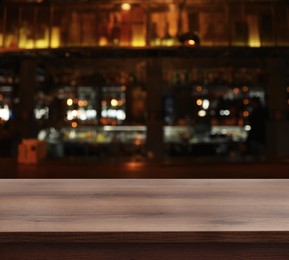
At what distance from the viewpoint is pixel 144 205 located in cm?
105

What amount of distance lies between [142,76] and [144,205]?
22.6 feet

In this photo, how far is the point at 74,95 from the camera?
8.00 metres

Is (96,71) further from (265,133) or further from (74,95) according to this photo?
(265,133)

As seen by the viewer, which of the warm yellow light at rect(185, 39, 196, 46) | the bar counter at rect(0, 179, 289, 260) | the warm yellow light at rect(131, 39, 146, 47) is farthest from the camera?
the warm yellow light at rect(131, 39, 146, 47)

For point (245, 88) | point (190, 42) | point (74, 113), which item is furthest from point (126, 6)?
point (245, 88)

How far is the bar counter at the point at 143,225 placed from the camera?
0.84 metres

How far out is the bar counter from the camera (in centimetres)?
84

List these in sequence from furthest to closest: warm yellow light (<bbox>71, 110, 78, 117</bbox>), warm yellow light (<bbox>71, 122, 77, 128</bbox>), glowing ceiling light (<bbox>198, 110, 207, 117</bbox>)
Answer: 1. glowing ceiling light (<bbox>198, 110, 207, 117</bbox>)
2. warm yellow light (<bbox>71, 110, 78, 117</bbox>)
3. warm yellow light (<bbox>71, 122, 77, 128</bbox>)

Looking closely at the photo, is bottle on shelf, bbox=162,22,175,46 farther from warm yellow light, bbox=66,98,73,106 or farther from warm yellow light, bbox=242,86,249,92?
warm yellow light, bbox=66,98,73,106

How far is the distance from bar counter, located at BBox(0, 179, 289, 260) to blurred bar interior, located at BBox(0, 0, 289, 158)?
497 cm

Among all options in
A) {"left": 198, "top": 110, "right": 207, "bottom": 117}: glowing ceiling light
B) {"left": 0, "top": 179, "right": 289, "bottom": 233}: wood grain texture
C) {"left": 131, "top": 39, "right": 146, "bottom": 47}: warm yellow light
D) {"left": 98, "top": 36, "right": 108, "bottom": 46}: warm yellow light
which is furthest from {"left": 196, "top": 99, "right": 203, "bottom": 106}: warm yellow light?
{"left": 0, "top": 179, "right": 289, "bottom": 233}: wood grain texture
